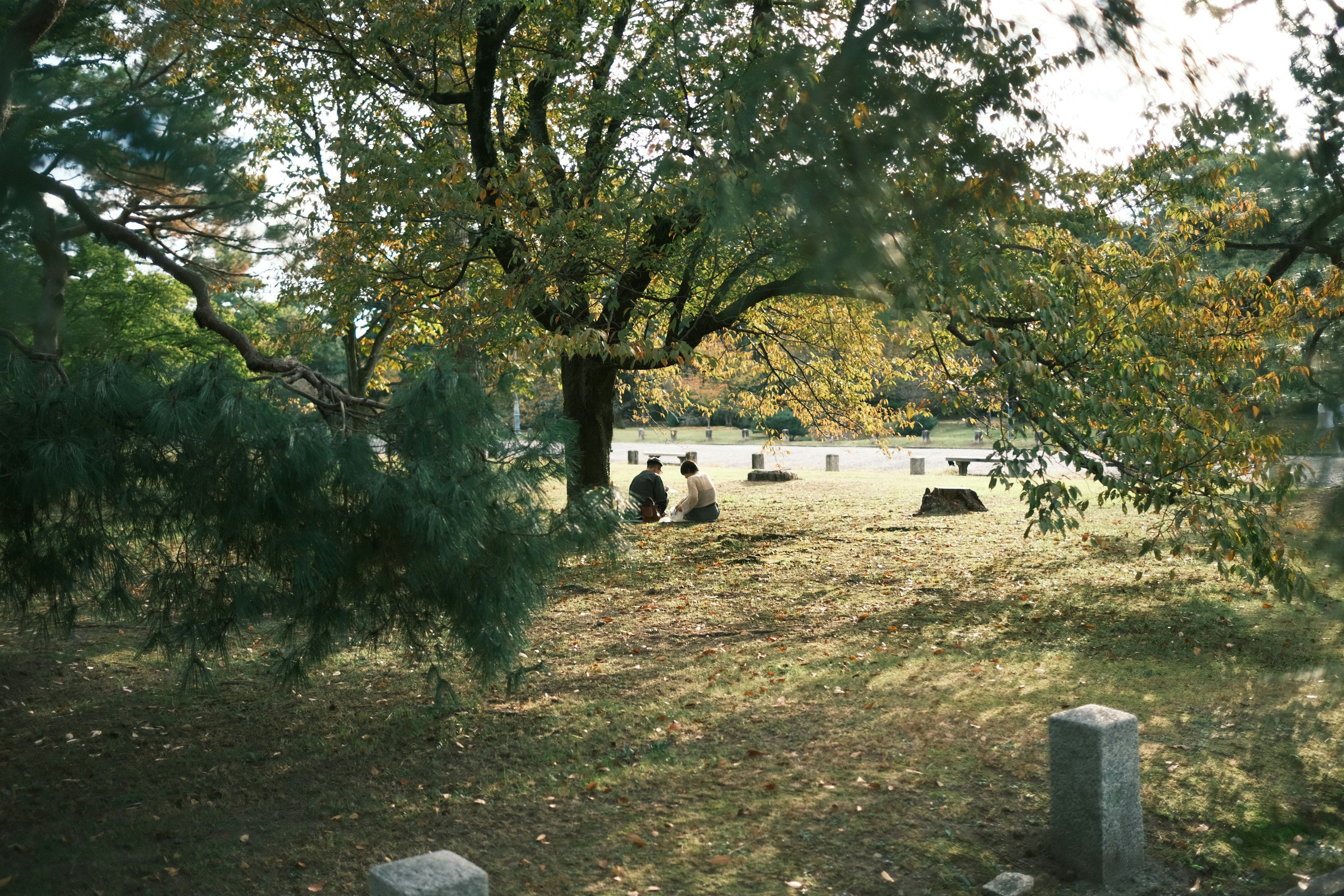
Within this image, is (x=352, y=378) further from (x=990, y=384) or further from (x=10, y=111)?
(x=10, y=111)

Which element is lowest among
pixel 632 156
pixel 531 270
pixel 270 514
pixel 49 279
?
pixel 270 514

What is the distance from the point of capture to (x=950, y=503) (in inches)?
619

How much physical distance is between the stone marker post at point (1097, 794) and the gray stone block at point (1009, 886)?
11.5 inches

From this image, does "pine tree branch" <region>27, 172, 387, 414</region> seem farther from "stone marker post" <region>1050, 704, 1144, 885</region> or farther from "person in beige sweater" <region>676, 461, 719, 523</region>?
"person in beige sweater" <region>676, 461, 719, 523</region>

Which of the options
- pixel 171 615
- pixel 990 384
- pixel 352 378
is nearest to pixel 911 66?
pixel 171 615

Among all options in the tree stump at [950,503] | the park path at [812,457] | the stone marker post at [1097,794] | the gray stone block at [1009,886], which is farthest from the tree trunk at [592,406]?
the gray stone block at [1009,886]

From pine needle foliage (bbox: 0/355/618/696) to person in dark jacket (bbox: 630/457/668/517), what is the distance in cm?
923

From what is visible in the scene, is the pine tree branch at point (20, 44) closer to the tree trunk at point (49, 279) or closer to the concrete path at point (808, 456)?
the tree trunk at point (49, 279)

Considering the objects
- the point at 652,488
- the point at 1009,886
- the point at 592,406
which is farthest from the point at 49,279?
the point at 652,488

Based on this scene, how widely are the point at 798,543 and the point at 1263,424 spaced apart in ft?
30.9

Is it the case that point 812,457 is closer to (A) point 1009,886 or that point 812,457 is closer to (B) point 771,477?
(B) point 771,477

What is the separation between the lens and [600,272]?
404 inches

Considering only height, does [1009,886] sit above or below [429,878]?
below

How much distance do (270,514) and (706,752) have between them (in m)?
2.74
